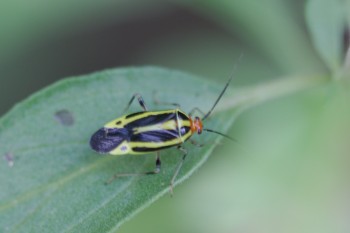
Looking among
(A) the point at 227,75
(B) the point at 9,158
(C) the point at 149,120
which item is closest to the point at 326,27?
(C) the point at 149,120

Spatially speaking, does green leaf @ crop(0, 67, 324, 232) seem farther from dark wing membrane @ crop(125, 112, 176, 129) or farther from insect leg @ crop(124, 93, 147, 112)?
dark wing membrane @ crop(125, 112, 176, 129)

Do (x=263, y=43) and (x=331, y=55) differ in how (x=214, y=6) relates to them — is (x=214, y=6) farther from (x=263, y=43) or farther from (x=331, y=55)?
(x=331, y=55)

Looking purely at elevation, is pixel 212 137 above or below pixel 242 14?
below

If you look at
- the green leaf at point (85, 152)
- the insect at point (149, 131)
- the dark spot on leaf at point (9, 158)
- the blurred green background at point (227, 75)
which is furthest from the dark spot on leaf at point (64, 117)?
the blurred green background at point (227, 75)

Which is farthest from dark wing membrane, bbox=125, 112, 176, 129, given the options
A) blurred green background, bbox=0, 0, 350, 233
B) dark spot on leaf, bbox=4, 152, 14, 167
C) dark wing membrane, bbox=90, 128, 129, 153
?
dark spot on leaf, bbox=4, 152, 14, 167

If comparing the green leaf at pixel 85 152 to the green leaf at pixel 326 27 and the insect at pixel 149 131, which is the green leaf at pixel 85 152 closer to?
the insect at pixel 149 131

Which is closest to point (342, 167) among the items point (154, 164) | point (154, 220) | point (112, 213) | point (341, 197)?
point (341, 197)

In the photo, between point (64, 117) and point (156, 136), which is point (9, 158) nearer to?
point (64, 117)
